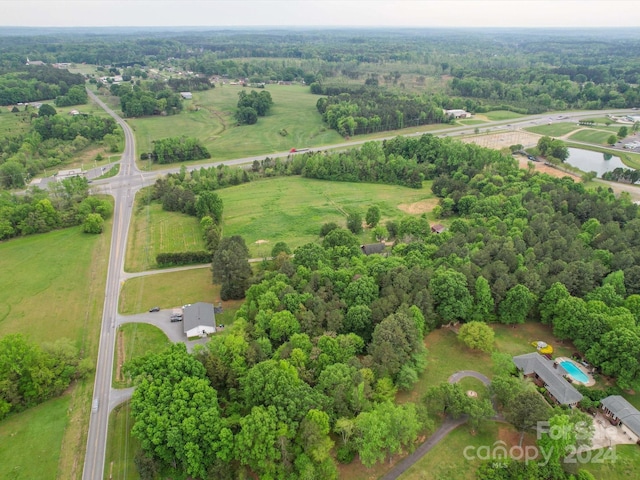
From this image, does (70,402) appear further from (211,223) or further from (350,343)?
(211,223)

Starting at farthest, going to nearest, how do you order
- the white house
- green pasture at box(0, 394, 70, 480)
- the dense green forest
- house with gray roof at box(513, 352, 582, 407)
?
the white house → house with gray roof at box(513, 352, 582, 407) → green pasture at box(0, 394, 70, 480) → the dense green forest

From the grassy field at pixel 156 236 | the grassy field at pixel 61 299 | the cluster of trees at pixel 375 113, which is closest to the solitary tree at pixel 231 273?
the grassy field at pixel 156 236

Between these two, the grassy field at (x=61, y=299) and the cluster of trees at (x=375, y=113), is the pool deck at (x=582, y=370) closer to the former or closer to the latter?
the grassy field at (x=61, y=299)

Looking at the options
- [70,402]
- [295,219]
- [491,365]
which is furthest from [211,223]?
[491,365]

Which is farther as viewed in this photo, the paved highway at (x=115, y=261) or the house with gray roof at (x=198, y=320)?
the house with gray roof at (x=198, y=320)

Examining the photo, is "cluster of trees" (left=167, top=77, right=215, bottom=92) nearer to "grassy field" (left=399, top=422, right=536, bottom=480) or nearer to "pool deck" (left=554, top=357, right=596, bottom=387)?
"pool deck" (left=554, top=357, right=596, bottom=387)

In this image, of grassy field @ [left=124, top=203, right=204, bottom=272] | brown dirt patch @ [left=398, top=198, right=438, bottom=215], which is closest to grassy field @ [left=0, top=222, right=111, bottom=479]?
grassy field @ [left=124, top=203, right=204, bottom=272]

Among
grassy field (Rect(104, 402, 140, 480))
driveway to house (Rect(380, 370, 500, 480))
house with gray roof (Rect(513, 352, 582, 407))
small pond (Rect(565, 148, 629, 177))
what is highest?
house with gray roof (Rect(513, 352, 582, 407))
